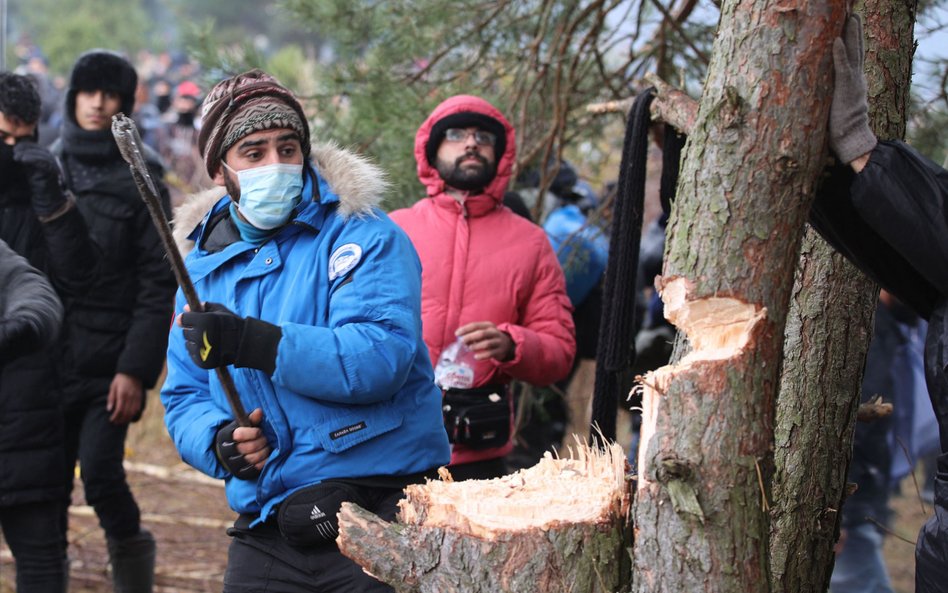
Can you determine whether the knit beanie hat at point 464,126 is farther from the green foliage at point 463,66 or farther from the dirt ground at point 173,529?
the dirt ground at point 173,529

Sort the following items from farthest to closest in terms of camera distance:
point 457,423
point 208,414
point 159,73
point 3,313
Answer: point 159,73 < point 457,423 < point 3,313 < point 208,414

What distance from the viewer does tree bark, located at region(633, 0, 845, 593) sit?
2107 mm

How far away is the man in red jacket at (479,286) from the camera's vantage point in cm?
387

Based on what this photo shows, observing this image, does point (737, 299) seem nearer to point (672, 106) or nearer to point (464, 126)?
point (672, 106)

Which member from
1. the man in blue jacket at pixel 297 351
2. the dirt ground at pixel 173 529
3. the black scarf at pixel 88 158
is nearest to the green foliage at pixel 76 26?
the dirt ground at pixel 173 529

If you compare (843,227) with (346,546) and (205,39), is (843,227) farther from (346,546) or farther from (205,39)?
(205,39)

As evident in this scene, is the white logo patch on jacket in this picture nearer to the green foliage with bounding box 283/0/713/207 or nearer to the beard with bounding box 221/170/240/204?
the beard with bounding box 221/170/240/204

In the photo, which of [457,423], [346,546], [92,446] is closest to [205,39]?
[92,446]

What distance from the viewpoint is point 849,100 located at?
2.15 metres

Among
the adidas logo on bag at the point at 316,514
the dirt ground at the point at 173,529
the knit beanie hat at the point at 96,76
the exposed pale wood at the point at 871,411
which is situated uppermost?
the knit beanie hat at the point at 96,76

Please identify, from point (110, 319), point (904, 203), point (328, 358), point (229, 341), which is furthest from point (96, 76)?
A: point (904, 203)

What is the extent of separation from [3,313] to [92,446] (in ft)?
3.79

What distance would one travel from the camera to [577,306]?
5121mm

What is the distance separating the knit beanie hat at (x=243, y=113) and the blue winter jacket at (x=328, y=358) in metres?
0.19
